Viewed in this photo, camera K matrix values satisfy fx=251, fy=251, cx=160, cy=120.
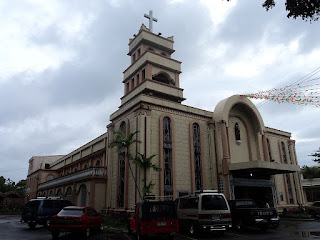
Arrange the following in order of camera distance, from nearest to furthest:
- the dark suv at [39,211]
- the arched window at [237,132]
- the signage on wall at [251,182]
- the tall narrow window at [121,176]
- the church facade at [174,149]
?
the dark suv at [39,211] → the church facade at [174,149] → the tall narrow window at [121,176] → the signage on wall at [251,182] → the arched window at [237,132]

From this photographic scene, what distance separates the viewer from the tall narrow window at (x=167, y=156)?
2088 cm

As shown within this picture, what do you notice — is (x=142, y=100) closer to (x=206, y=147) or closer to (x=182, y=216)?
(x=206, y=147)

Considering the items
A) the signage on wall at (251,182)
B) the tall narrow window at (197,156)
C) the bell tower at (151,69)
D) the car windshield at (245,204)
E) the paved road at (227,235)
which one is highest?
the bell tower at (151,69)

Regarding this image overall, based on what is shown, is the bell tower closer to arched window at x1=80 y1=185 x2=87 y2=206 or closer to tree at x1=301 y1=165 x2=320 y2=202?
arched window at x1=80 y1=185 x2=87 y2=206

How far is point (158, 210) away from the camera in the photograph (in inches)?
422

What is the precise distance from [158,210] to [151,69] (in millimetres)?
18860

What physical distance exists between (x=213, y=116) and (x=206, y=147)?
3.56 m

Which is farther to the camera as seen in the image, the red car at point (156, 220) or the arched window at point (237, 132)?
the arched window at point (237, 132)

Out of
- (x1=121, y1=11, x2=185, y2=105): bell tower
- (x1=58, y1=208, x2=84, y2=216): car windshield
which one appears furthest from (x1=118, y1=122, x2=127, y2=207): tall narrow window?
(x1=58, y1=208, x2=84, y2=216): car windshield

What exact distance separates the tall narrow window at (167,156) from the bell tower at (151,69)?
468 cm

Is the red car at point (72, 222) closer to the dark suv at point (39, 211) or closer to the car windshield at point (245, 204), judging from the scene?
the dark suv at point (39, 211)

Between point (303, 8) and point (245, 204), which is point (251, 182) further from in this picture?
point (303, 8)

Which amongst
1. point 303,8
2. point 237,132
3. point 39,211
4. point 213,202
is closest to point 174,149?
point 237,132

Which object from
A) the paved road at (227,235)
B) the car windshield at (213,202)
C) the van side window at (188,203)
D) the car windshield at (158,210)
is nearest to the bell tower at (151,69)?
the van side window at (188,203)
